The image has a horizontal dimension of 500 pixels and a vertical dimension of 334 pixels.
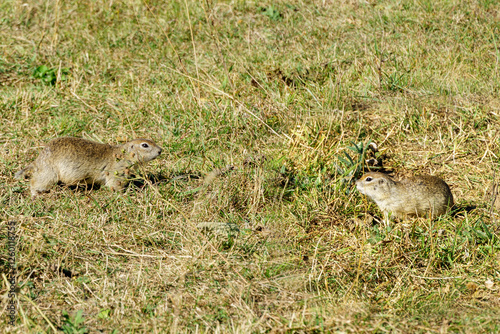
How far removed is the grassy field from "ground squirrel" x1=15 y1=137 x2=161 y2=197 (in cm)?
14

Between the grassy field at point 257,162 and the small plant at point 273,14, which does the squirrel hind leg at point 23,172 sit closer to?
the grassy field at point 257,162

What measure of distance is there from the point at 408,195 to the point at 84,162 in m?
3.01

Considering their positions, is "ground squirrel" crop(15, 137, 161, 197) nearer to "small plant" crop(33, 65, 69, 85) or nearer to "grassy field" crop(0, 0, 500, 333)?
"grassy field" crop(0, 0, 500, 333)

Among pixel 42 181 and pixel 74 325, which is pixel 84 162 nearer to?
pixel 42 181

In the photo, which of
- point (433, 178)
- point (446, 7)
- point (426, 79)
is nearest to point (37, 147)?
point (433, 178)

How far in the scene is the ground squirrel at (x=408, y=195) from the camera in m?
4.79

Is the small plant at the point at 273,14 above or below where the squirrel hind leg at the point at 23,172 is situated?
above

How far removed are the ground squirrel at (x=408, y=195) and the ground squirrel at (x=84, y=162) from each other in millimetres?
2106

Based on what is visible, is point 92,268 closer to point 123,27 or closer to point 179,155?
point 179,155

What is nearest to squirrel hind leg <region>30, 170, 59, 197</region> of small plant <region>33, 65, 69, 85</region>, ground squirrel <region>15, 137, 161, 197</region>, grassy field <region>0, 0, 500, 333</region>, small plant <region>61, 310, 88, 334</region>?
ground squirrel <region>15, 137, 161, 197</region>

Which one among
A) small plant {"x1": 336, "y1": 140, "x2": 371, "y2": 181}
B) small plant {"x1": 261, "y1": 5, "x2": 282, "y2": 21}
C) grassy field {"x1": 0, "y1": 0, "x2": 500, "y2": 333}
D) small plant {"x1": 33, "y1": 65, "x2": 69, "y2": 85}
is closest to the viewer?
grassy field {"x1": 0, "y1": 0, "x2": 500, "y2": 333}

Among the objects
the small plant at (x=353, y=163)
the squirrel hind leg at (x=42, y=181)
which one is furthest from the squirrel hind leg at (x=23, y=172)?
the small plant at (x=353, y=163)

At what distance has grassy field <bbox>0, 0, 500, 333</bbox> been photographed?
383cm

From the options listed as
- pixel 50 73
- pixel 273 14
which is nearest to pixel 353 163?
pixel 273 14
